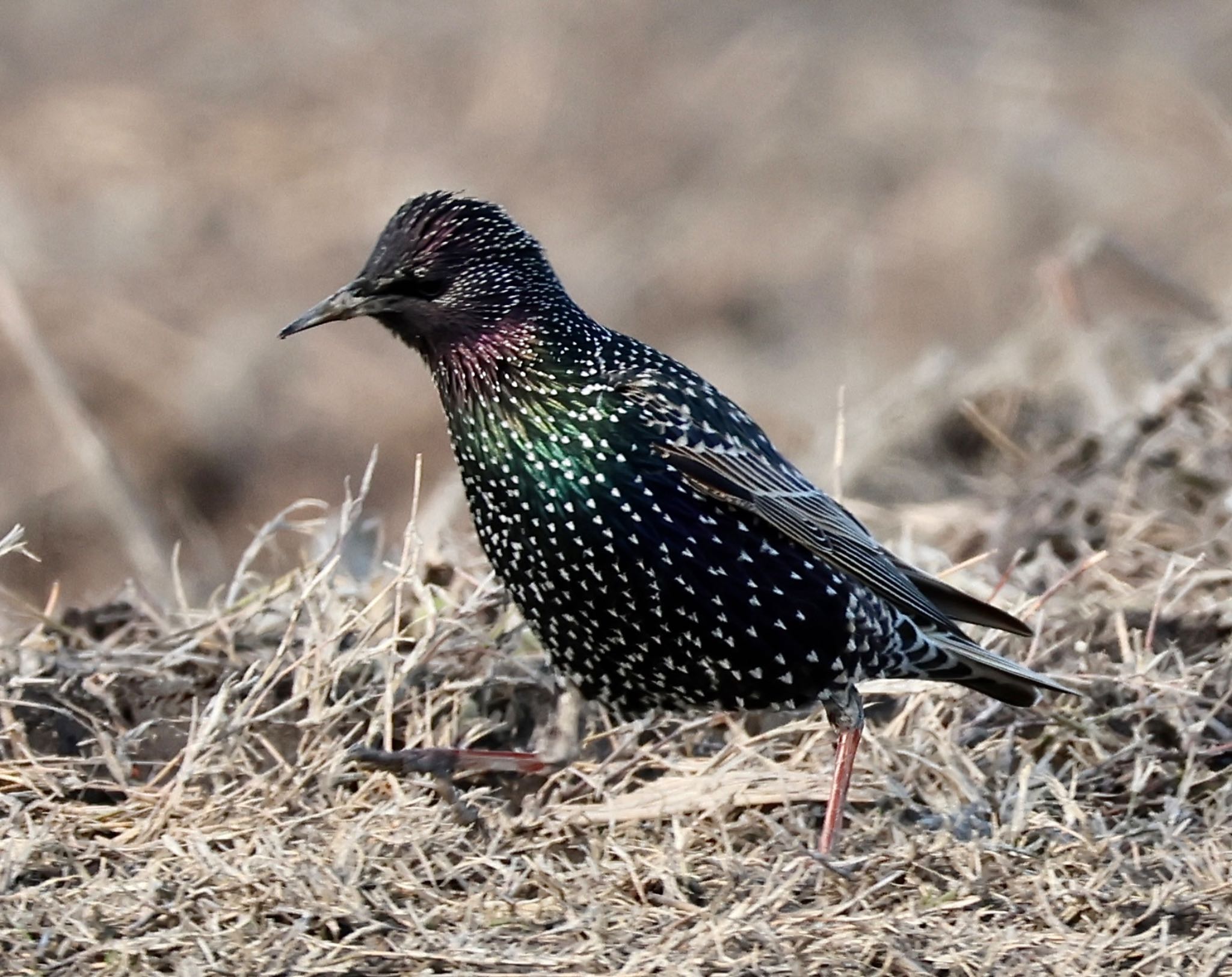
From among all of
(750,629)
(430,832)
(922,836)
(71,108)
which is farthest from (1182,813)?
(71,108)

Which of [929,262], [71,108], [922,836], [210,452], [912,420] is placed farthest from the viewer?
[71,108]

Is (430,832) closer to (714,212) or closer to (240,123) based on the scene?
(714,212)

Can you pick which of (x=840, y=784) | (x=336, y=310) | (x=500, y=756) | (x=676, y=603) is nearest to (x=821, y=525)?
(x=676, y=603)

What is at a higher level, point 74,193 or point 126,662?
point 74,193

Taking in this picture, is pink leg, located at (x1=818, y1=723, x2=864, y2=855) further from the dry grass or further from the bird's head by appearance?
the bird's head

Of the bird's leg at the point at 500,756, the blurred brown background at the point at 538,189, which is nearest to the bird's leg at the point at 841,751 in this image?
the bird's leg at the point at 500,756

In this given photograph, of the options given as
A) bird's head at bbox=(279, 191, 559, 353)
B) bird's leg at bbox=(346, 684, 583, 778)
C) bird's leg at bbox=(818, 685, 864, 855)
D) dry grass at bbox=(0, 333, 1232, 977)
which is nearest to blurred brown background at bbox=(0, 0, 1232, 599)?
dry grass at bbox=(0, 333, 1232, 977)
